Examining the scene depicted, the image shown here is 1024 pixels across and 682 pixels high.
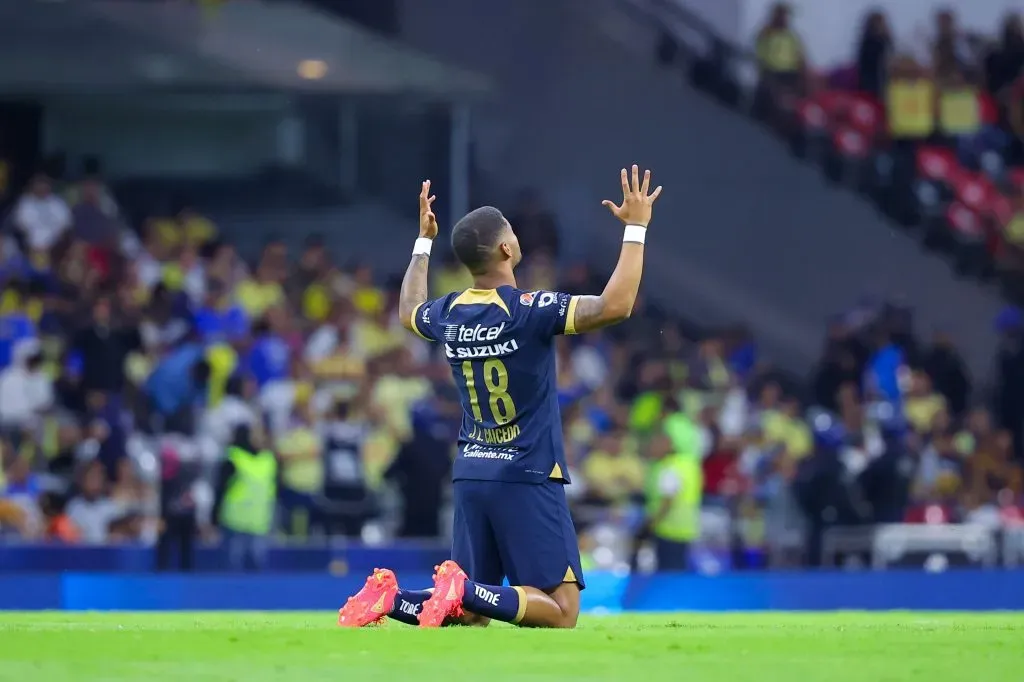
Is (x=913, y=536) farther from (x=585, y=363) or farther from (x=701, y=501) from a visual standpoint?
(x=585, y=363)

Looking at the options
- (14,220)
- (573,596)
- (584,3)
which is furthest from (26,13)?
(573,596)

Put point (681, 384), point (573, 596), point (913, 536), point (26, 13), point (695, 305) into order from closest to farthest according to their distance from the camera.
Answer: point (573, 596) < point (913, 536) < point (681, 384) < point (26, 13) < point (695, 305)

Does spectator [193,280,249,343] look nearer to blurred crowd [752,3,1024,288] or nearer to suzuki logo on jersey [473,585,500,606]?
blurred crowd [752,3,1024,288]

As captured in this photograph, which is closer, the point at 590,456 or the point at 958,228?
the point at 590,456

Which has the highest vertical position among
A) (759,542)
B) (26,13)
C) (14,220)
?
(26,13)

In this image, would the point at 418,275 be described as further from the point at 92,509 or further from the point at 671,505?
the point at 92,509

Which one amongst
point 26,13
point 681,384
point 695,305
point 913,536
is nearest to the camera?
point 913,536

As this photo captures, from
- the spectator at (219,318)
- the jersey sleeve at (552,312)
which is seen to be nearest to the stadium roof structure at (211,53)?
the spectator at (219,318)

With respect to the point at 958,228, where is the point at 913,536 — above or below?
below

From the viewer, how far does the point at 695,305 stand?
24156mm

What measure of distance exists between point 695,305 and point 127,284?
23.1 ft

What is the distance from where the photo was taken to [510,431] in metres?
8.57

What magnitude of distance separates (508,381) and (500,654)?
1987 millimetres

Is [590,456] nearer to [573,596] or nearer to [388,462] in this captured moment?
[388,462]
